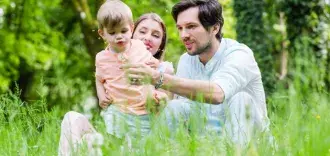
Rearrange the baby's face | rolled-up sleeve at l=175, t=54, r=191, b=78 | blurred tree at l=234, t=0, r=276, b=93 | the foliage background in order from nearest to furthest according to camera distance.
→ the baby's face < rolled-up sleeve at l=175, t=54, r=191, b=78 < the foliage background < blurred tree at l=234, t=0, r=276, b=93

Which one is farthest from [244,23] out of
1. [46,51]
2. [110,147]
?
[110,147]

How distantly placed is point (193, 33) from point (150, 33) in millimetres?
377

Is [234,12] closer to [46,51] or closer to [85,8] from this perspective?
[85,8]

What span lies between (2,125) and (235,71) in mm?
1479

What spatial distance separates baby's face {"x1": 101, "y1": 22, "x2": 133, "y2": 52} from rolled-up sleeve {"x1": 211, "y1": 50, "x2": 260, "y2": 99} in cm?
57

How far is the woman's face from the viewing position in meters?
4.86

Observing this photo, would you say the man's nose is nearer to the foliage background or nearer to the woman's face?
the woman's face

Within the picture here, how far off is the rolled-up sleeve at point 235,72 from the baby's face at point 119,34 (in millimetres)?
574

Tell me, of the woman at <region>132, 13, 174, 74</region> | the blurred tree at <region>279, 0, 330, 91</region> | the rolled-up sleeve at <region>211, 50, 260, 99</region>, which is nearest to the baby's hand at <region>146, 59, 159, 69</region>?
the rolled-up sleeve at <region>211, 50, 260, 99</region>

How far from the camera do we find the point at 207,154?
2744mm

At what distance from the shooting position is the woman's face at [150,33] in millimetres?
4859

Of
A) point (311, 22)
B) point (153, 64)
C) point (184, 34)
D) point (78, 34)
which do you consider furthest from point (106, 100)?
point (78, 34)

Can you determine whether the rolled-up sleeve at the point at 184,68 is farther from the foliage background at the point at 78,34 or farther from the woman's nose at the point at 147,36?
the foliage background at the point at 78,34

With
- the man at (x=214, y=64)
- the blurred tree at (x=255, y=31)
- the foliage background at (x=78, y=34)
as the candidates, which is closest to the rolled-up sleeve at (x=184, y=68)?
the man at (x=214, y=64)
